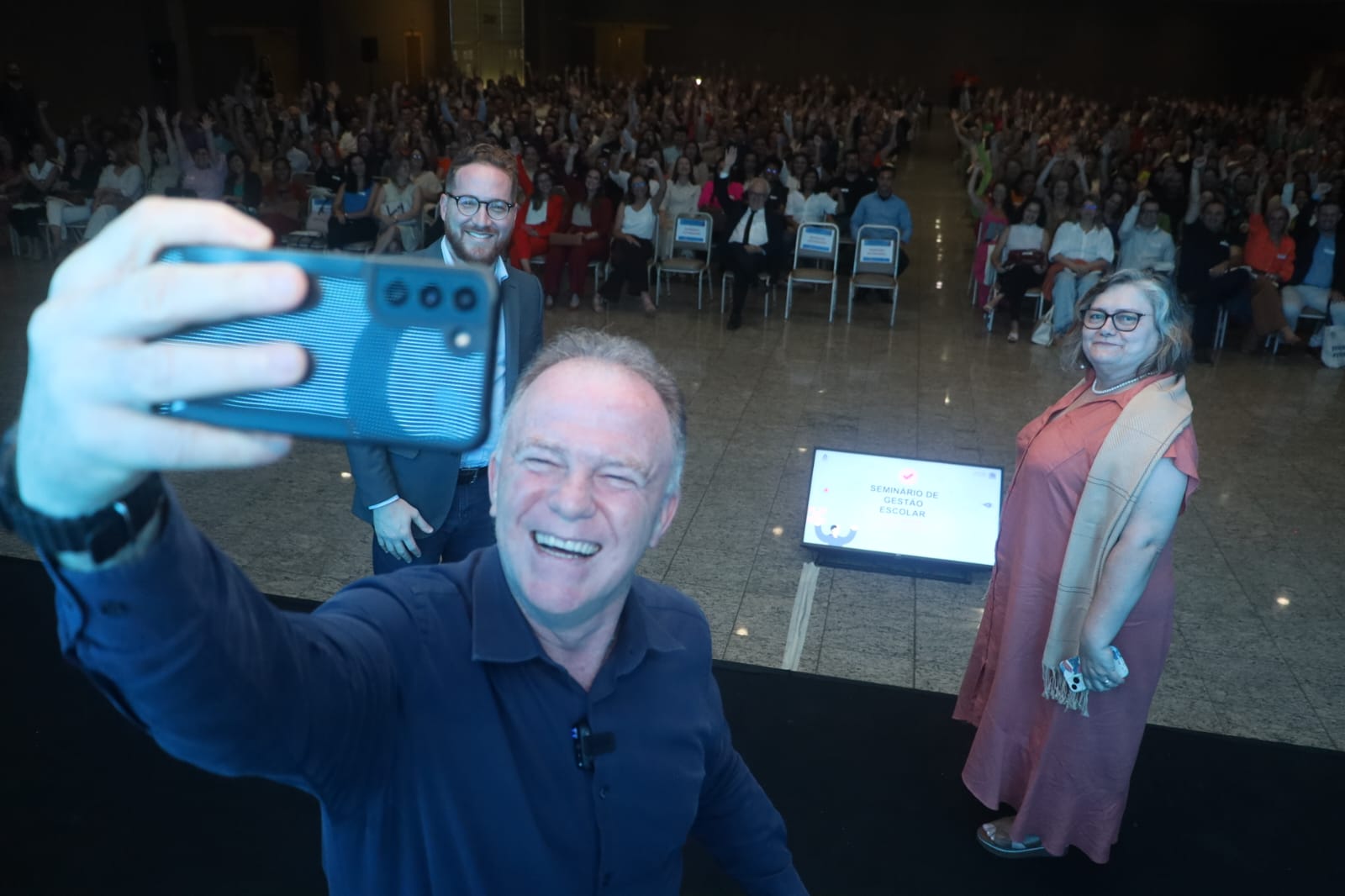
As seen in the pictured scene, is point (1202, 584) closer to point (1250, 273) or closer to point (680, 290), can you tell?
point (1250, 273)

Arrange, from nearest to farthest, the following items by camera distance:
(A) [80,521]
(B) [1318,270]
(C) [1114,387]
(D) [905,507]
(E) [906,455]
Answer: (A) [80,521] < (C) [1114,387] < (D) [905,507] < (E) [906,455] < (B) [1318,270]

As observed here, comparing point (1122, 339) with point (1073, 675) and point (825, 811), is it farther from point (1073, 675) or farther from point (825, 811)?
point (825, 811)

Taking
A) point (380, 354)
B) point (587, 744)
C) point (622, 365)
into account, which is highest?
point (380, 354)

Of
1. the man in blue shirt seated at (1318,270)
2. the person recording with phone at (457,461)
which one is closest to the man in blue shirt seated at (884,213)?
the man in blue shirt seated at (1318,270)

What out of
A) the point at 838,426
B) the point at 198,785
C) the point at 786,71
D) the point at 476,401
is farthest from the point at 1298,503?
the point at 786,71

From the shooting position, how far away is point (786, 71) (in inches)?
1161

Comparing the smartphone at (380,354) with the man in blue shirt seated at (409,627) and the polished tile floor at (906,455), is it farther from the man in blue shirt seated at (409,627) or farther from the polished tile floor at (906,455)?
the polished tile floor at (906,455)

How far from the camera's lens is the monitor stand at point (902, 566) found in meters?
4.34

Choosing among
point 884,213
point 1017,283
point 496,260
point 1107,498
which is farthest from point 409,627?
point 884,213

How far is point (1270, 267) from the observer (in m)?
8.32

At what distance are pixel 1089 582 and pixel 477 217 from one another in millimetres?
1772

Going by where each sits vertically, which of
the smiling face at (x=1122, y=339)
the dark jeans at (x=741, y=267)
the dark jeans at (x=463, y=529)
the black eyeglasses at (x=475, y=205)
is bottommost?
the dark jeans at (x=741, y=267)

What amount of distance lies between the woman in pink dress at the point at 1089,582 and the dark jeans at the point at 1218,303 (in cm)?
662

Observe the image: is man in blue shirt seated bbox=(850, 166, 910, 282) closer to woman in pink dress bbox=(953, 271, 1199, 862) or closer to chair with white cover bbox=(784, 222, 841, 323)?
chair with white cover bbox=(784, 222, 841, 323)
